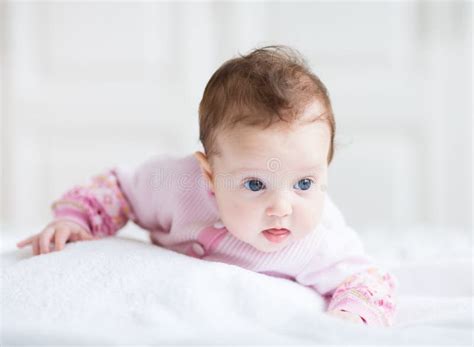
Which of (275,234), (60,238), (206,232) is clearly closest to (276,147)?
(275,234)

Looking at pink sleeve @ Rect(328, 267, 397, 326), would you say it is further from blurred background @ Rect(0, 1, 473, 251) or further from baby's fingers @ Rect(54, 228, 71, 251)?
blurred background @ Rect(0, 1, 473, 251)

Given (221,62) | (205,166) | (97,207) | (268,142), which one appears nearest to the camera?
(268,142)

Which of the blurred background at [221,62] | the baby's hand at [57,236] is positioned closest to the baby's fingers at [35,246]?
the baby's hand at [57,236]

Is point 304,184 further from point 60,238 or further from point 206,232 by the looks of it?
point 60,238

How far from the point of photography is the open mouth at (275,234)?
3.18 ft

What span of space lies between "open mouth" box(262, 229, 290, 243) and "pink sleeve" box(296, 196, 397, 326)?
0.11 meters

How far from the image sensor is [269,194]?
3.03 feet

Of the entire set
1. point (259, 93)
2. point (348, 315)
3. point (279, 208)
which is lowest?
point (348, 315)

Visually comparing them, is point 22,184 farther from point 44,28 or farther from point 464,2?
point 464,2

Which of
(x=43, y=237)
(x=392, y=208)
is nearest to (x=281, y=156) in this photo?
(x=43, y=237)

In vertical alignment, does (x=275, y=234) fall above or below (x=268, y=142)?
below

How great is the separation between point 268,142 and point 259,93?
66 millimetres

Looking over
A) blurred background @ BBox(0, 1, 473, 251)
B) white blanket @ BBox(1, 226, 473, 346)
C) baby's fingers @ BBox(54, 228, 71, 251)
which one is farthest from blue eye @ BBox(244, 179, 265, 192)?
blurred background @ BBox(0, 1, 473, 251)

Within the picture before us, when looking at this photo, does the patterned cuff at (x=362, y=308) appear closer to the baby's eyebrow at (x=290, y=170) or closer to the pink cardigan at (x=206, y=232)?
the pink cardigan at (x=206, y=232)
